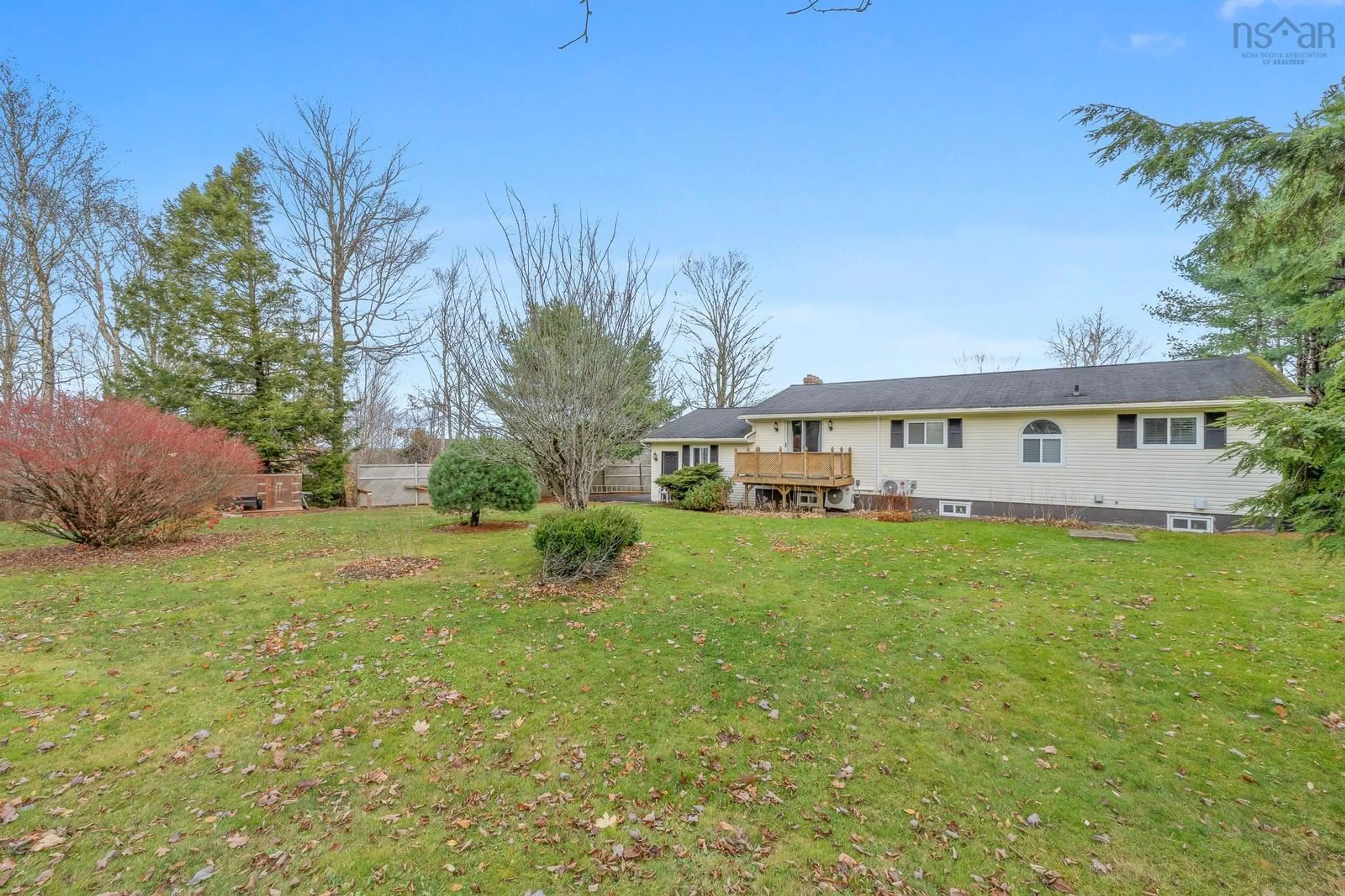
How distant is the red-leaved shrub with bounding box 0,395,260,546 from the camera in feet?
26.2

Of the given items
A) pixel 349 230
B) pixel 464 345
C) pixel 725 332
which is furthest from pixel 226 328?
pixel 725 332

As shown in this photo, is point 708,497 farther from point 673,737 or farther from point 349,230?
point 349,230

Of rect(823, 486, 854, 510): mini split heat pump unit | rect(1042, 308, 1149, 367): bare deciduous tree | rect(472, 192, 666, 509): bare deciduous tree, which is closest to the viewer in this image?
rect(472, 192, 666, 509): bare deciduous tree

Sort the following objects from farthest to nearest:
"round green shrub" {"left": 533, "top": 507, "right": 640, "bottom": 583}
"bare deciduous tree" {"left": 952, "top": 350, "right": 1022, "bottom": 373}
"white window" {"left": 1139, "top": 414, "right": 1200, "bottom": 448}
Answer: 1. "bare deciduous tree" {"left": 952, "top": 350, "right": 1022, "bottom": 373}
2. "white window" {"left": 1139, "top": 414, "right": 1200, "bottom": 448}
3. "round green shrub" {"left": 533, "top": 507, "right": 640, "bottom": 583}

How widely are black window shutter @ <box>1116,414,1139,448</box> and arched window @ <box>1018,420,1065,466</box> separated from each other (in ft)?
3.60

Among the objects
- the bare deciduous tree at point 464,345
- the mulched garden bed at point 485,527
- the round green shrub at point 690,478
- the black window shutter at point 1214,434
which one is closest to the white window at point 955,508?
the black window shutter at point 1214,434

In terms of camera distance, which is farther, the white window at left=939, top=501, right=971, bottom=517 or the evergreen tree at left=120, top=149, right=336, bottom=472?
the evergreen tree at left=120, top=149, right=336, bottom=472

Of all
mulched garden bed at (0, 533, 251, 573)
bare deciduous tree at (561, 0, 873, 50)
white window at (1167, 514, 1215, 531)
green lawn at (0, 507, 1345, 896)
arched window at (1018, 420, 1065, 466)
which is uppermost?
bare deciduous tree at (561, 0, 873, 50)

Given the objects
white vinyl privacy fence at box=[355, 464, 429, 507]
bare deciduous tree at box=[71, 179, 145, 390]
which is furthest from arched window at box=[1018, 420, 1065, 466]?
bare deciduous tree at box=[71, 179, 145, 390]

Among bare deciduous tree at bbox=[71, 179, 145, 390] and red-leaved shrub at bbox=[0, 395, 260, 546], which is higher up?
bare deciduous tree at bbox=[71, 179, 145, 390]

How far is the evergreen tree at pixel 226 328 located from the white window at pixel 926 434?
64.1 ft

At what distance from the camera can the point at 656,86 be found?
579 cm

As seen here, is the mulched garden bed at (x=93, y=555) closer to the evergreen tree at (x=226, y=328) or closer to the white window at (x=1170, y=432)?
the evergreen tree at (x=226, y=328)

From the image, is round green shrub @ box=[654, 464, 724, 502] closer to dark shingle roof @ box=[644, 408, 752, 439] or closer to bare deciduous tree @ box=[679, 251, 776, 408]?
dark shingle roof @ box=[644, 408, 752, 439]
